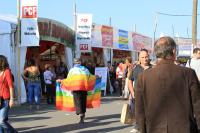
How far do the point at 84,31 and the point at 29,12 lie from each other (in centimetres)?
588

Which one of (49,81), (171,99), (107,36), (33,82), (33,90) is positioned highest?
(107,36)

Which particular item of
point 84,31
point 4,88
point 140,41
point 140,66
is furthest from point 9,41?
point 140,41

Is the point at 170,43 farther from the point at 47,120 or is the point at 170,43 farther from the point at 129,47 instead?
the point at 129,47

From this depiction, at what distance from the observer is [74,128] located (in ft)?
40.4

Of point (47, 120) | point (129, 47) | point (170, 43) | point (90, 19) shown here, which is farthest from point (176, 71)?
point (129, 47)

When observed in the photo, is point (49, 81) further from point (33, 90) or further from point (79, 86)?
point (79, 86)

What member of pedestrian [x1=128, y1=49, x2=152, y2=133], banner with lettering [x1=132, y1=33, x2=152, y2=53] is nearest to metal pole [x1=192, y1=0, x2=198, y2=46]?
banner with lettering [x1=132, y1=33, x2=152, y2=53]

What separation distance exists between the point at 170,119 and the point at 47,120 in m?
9.50

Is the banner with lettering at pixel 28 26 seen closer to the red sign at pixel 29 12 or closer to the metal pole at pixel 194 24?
the red sign at pixel 29 12

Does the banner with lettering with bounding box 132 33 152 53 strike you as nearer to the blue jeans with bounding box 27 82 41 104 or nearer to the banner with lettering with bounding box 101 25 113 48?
the banner with lettering with bounding box 101 25 113 48

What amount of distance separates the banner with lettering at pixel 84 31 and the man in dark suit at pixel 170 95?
1893 centimetres

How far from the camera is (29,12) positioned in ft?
59.6

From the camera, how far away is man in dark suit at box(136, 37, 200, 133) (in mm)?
4715

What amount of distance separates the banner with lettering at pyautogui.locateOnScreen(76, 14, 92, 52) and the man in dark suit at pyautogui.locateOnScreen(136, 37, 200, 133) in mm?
18930
